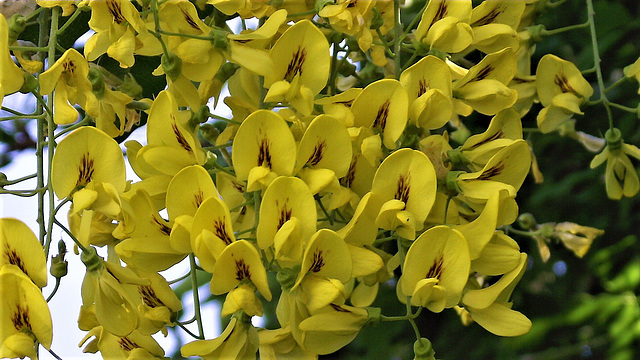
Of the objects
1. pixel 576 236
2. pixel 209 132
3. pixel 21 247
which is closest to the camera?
pixel 21 247

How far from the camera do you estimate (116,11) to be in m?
0.58

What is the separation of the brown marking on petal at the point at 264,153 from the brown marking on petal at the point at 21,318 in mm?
172

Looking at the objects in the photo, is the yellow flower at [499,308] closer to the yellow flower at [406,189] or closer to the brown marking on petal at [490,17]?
the yellow flower at [406,189]

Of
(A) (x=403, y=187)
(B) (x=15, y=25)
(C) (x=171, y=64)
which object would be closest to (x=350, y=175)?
(A) (x=403, y=187)

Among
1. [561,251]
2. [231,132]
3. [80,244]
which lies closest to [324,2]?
[231,132]

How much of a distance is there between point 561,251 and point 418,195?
0.69 meters

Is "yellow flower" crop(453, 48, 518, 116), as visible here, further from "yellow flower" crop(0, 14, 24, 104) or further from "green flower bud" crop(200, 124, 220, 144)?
"yellow flower" crop(0, 14, 24, 104)

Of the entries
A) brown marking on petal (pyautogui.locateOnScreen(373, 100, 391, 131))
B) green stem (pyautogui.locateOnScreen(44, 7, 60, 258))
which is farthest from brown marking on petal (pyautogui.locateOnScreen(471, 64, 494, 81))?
green stem (pyautogui.locateOnScreen(44, 7, 60, 258))

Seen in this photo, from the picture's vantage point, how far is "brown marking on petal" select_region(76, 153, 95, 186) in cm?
54

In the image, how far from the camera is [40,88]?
559mm

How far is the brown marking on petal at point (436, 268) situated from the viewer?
557 millimetres

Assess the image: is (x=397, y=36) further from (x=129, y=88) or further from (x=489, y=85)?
(x=129, y=88)

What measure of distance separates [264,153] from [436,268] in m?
0.14

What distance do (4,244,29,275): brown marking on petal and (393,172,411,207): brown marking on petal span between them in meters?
0.25
